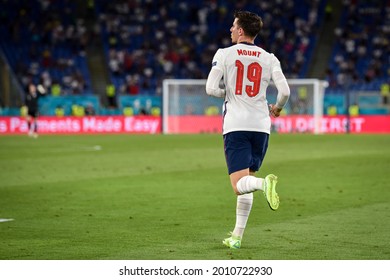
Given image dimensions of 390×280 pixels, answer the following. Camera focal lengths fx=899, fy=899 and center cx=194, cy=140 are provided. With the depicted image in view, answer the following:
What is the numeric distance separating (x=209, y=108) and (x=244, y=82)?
101 feet

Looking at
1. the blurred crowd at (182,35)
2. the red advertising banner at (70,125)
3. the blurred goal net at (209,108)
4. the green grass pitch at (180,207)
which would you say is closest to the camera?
the green grass pitch at (180,207)

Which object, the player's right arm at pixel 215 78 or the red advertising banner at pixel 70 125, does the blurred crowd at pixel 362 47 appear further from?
the player's right arm at pixel 215 78

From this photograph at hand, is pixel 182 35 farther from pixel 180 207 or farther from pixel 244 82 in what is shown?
pixel 244 82

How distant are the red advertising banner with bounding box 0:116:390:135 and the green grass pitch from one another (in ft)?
46.9

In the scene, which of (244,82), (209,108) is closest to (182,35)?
(209,108)

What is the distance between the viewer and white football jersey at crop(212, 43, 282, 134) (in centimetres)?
888

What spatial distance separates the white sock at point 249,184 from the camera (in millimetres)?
8633

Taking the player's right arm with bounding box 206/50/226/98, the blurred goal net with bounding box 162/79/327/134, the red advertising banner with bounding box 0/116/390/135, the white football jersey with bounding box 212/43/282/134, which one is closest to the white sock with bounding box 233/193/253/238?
the white football jersey with bounding box 212/43/282/134

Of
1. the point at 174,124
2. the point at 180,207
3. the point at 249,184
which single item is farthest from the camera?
the point at 174,124

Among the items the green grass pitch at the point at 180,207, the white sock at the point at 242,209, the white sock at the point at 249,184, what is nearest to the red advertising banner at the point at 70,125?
the green grass pitch at the point at 180,207

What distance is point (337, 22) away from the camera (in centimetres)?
4878

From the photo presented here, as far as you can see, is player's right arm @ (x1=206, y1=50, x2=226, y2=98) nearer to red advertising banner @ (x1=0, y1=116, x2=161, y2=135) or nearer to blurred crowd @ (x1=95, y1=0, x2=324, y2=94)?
red advertising banner @ (x1=0, y1=116, x2=161, y2=135)

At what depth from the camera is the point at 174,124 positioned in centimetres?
3978

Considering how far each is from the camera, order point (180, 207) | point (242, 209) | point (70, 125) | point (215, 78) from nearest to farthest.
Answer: point (215, 78) < point (242, 209) < point (180, 207) < point (70, 125)
